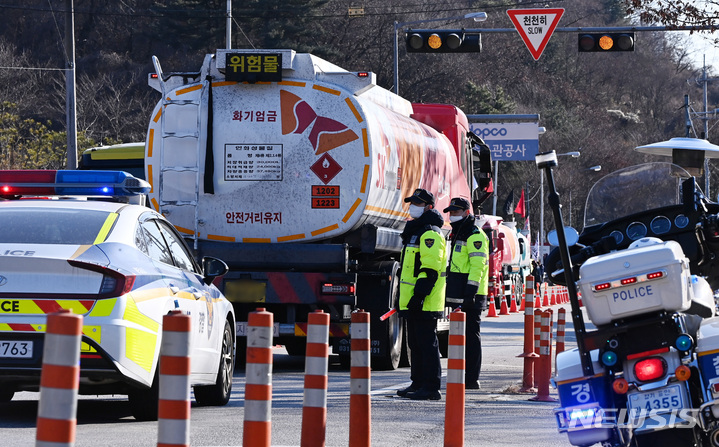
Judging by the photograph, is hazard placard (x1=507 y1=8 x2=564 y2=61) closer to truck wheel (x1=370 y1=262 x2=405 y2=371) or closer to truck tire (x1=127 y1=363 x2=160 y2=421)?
truck wheel (x1=370 y1=262 x2=405 y2=371)

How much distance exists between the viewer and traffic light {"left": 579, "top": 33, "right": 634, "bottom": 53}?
22516 mm

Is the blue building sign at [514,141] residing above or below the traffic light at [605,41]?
A: above

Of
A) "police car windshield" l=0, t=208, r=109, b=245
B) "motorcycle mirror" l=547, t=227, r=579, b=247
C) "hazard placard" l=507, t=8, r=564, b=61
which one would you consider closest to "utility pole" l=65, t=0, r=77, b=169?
"hazard placard" l=507, t=8, r=564, b=61

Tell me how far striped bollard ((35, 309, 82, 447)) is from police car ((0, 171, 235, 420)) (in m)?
3.90

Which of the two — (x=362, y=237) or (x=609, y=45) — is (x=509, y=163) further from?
(x=362, y=237)

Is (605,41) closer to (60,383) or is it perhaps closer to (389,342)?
(389,342)

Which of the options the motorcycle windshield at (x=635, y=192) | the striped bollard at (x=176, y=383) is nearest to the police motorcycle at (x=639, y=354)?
the motorcycle windshield at (x=635, y=192)

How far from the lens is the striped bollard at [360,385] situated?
7.46 metres

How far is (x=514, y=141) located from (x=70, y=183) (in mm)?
37521

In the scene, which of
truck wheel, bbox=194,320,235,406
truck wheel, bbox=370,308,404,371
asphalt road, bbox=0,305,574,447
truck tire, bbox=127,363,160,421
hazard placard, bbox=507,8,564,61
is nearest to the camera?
asphalt road, bbox=0,305,574,447

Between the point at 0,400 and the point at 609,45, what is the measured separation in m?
14.8

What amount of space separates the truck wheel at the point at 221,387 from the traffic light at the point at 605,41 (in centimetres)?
1332

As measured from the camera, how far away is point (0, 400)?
1052 centimetres

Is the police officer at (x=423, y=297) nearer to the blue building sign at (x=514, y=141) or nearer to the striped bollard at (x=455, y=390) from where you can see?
the striped bollard at (x=455, y=390)
